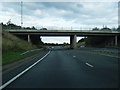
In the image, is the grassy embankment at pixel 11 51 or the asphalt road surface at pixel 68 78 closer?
the asphalt road surface at pixel 68 78

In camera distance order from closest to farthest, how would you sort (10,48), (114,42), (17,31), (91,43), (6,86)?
(6,86), (10,48), (17,31), (114,42), (91,43)

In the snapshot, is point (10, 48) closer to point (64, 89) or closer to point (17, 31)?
point (64, 89)

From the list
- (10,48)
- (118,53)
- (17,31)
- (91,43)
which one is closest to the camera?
(118,53)

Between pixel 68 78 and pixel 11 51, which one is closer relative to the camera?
pixel 68 78

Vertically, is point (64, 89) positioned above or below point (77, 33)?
below

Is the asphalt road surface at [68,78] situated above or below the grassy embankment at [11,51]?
below

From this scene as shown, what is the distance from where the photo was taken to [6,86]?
293 inches

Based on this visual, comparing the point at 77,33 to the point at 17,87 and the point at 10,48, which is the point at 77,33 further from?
the point at 17,87

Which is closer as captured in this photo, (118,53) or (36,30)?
(118,53)

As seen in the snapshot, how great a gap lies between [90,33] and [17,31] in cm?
2543

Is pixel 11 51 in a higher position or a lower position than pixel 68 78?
higher

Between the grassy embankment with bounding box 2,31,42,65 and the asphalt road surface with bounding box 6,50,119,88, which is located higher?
the grassy embankment with bounding box 2,31,42,65

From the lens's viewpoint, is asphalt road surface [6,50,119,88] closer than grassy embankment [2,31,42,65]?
Yes

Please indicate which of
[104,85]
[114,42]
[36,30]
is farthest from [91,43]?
[104,85]
